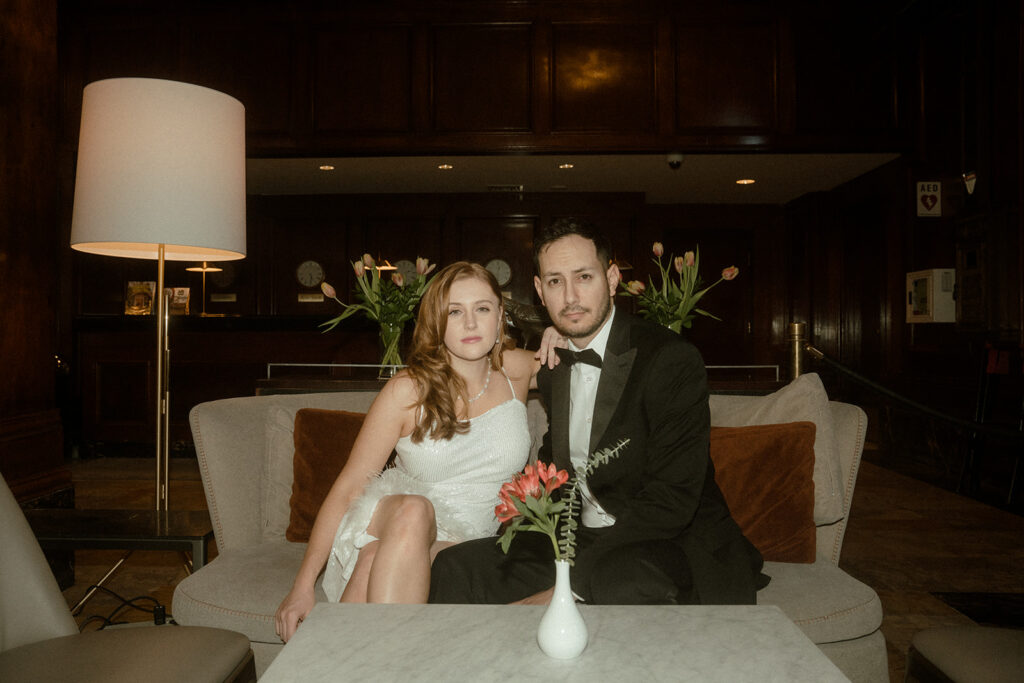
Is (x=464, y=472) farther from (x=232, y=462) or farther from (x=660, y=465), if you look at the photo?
(x=232, y=462)

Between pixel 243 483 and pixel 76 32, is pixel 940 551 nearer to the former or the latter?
pixel 243 483

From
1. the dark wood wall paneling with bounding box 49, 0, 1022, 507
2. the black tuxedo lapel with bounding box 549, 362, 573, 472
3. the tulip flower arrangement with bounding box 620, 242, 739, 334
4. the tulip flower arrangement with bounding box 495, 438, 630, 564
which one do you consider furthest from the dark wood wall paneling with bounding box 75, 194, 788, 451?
the tulip flower arrangement with bounding box 495, 438, 630, 564

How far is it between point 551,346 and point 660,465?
0.52m

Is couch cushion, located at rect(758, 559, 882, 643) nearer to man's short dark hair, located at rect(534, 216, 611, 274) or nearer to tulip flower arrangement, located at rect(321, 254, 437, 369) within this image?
man's short dark hair, located at rect(534, 216, 611, 274)

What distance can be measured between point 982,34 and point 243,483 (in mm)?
5699

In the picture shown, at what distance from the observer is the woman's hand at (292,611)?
5.13ft

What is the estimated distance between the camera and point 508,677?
40.2 inches

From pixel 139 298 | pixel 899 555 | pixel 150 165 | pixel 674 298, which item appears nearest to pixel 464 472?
pixel 150 165

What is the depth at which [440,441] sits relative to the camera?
1900mm

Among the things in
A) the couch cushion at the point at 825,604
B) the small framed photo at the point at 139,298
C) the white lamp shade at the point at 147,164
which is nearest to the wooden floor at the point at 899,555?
the couch cushion at the point at 825,604

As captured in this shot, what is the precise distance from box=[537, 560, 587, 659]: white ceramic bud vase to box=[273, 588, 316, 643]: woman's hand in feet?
2.47

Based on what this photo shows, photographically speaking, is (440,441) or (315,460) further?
(315,460)

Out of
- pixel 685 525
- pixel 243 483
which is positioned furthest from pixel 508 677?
pixel 243 483

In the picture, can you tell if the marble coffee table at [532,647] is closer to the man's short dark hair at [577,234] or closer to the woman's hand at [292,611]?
the woman's hand at [292,611]
